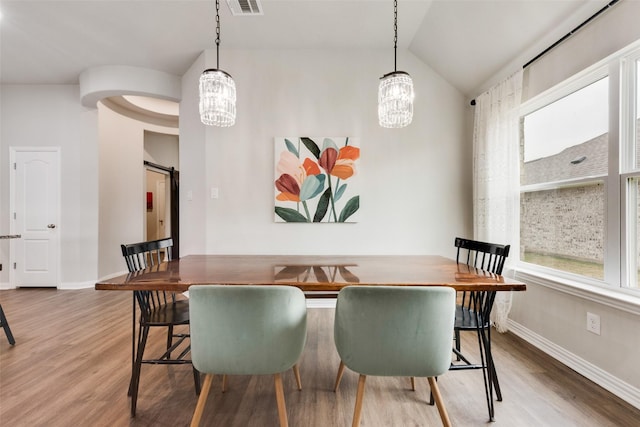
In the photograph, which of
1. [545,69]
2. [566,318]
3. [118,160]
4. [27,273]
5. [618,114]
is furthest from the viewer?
[118,160]

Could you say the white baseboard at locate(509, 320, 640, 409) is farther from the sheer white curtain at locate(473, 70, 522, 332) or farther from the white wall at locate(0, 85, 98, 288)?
the white wall at locate(0, 85, 98, 288)

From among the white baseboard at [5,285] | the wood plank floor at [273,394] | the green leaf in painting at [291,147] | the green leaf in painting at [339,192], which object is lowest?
the wood plank floor at [273,394]

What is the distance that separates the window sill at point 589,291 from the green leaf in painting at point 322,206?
1.89 meters

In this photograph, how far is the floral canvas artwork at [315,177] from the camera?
3178 millimetres

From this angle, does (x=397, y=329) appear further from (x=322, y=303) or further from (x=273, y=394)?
(x=322, y=303)

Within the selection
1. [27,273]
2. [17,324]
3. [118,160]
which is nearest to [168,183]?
[118,160]

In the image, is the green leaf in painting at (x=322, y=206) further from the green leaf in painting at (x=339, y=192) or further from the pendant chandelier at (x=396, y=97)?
the pendant chandelier at (x=396, y=97)

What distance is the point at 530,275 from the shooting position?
91.5 inches

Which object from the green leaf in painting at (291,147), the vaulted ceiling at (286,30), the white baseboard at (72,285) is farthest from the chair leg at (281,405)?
the white baseboard at (72,285)

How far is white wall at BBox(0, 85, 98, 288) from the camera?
3.98 meters

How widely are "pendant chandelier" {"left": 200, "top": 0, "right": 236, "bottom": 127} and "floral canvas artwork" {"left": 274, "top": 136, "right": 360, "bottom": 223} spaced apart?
1.25m

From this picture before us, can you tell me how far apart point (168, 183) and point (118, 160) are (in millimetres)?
1579

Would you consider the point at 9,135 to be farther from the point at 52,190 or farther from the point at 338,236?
the point at 338,236

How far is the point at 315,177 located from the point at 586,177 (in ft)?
7.33
